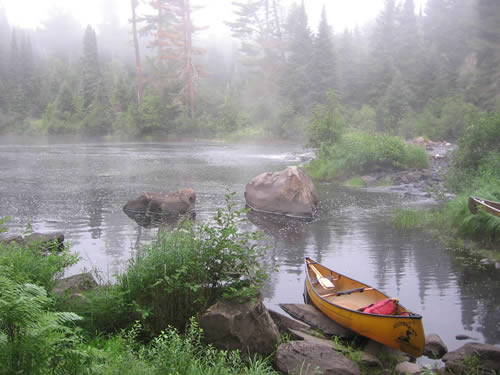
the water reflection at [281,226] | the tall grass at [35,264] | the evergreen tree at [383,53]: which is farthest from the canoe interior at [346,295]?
the evergreen tree at [383,53]

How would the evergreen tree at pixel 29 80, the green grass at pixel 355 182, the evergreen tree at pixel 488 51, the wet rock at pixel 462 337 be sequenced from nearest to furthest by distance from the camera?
the wet rock at pixel 462 337, the green grass at pixel 355 182, the evergreen tree at pixel 488 51, the evergreen tree at pixel 29 80

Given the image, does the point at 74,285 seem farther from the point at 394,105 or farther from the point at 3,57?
the point at 3,57

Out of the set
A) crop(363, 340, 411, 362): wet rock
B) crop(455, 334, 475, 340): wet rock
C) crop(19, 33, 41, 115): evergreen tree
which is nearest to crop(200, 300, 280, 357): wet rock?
crop(363, 340, 411, 362): wet rock

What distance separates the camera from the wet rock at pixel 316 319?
6746 millimetres

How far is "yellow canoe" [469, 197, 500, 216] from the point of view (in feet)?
35.1

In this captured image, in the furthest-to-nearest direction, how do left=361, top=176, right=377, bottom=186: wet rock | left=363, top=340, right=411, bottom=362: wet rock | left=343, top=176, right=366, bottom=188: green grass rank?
1. left=361, top=176, right=377, bottom=186: wet rock
2. left=343, top=176, right=366, bottom=188: green grass
3. left=363, top=340, right=411, bottom=362: wet rock

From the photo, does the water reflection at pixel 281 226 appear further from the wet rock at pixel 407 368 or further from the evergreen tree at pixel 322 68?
the evergreen tree at pixel 322 68

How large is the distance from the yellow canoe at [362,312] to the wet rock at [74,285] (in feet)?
11.2

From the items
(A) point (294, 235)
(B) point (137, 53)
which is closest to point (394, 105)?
(B) point (137, 53)

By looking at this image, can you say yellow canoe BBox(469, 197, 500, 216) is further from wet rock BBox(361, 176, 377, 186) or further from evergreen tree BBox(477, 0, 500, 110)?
evergreen tree BBox(477, 0, 500, 110)

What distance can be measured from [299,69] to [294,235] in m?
45.7

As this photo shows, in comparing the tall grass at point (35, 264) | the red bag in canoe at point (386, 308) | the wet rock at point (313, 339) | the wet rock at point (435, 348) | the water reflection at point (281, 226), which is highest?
the tall grass at point (35, 264)

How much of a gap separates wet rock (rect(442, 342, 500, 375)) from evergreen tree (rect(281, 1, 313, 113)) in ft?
163

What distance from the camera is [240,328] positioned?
5.70 meters
